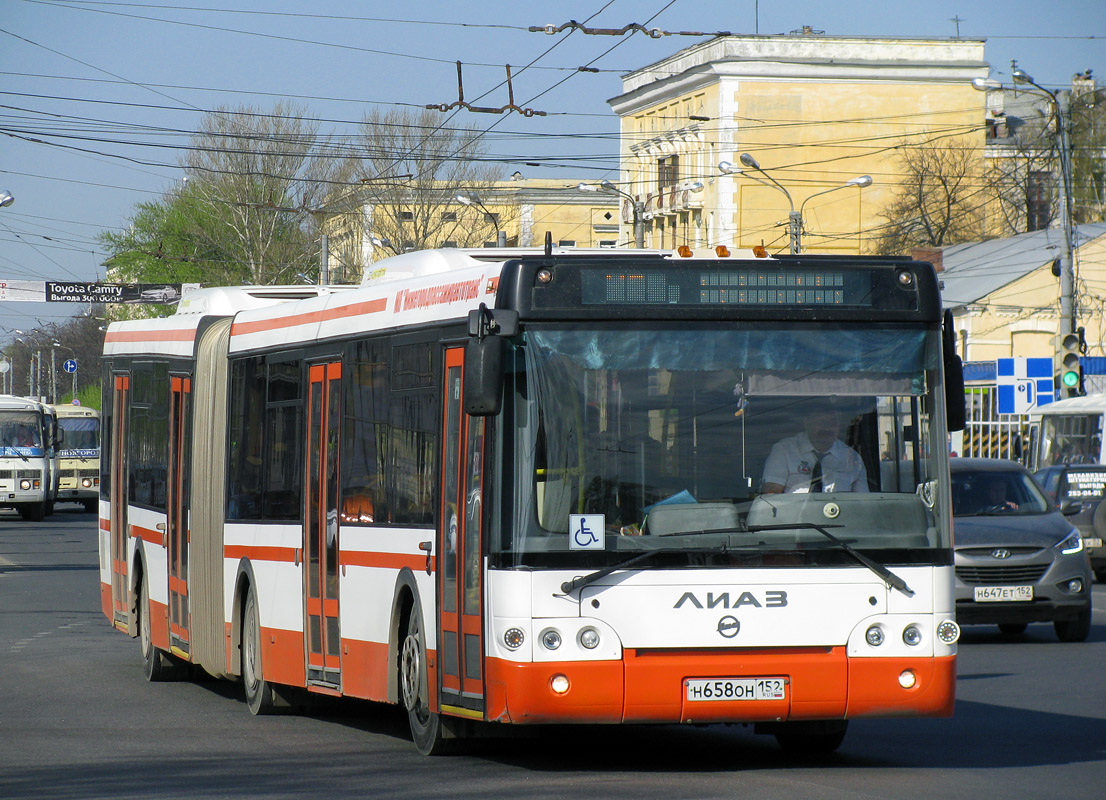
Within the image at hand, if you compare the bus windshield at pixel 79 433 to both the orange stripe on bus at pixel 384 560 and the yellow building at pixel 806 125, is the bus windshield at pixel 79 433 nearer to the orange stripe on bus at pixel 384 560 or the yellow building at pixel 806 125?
the yellow building at pixel 806 125

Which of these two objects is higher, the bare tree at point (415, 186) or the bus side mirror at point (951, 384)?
the bare tree at point (415, 186)

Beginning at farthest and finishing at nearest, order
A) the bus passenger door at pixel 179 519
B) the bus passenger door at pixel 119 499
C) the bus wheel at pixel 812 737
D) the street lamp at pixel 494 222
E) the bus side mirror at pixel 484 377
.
A: the street lamp at pixel 494 222 < the bus passenger door at pixel 119 499 < the bus passenger door at pixel 179 519 < the bus wheel at pixel 812 737 < the bus side mirror at pixel 484 377

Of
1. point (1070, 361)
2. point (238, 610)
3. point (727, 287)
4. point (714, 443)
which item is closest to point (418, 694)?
point (714, 443)

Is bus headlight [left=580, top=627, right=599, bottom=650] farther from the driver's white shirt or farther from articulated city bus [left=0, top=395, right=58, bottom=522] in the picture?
A: articulated city bus [left=0, top=395, right=58, bottom=522]

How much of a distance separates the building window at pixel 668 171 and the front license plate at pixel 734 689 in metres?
67.4

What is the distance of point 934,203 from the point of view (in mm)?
74062

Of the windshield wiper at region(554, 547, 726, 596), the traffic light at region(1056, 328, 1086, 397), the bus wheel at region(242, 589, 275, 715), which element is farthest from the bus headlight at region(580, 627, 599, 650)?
the traffic light at region(1056, 328, 1086, 397)

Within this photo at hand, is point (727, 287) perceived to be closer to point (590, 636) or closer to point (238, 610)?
point (590, 636)

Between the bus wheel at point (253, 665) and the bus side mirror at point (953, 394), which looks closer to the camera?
the bus side mirror at point (953, 394)

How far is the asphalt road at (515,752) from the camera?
886 centimetres

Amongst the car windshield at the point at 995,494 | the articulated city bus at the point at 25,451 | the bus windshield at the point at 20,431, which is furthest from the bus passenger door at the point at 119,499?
the bus windshield at the point at 20,431

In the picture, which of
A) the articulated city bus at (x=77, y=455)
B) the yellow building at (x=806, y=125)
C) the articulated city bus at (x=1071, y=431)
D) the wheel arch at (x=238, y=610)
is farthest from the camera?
the yellow building at (x=806, y=125)

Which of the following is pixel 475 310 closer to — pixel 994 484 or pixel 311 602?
pixel 311 602

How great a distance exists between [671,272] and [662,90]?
7172 centimetres
